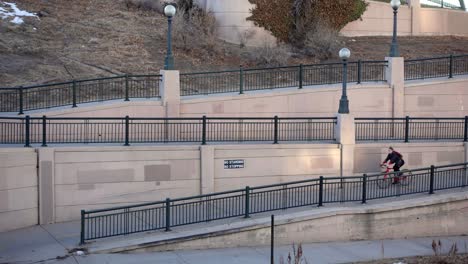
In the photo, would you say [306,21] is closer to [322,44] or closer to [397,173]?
[322,44]

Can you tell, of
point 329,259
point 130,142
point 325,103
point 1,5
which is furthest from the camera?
point 1,5

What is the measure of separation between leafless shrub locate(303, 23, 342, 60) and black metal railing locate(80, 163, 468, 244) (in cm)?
1193

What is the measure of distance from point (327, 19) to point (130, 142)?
16287 mm

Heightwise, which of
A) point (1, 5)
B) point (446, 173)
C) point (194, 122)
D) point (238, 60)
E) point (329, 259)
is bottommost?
point (329, 259)

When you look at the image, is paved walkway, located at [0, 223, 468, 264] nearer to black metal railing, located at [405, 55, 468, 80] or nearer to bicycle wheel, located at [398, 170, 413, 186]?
bicycle wheel, located at [398, 170, 413, 186]

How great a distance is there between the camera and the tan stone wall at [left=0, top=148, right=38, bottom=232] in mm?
18656

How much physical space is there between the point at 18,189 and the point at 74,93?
4766mm

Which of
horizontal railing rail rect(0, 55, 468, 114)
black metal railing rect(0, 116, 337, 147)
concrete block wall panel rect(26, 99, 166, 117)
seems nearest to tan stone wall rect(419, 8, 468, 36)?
horizontal railing rail rect(0, 55, 468, 114)

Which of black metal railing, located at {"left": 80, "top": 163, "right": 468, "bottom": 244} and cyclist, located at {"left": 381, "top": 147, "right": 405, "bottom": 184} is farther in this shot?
cyclist, located at {"left": 381, "top": 147, "right": 405, "bottom": 184}

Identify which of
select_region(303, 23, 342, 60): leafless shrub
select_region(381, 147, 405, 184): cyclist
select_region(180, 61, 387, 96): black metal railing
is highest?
select_region(303, 23, 342, 60): leafless shrub

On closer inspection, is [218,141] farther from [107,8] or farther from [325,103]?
[107,8]

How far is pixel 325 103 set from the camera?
2589 centimetres

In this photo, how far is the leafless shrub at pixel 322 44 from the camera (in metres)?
33.5

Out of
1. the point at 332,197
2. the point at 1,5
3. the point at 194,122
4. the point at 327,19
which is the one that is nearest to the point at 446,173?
the point at 332,197
